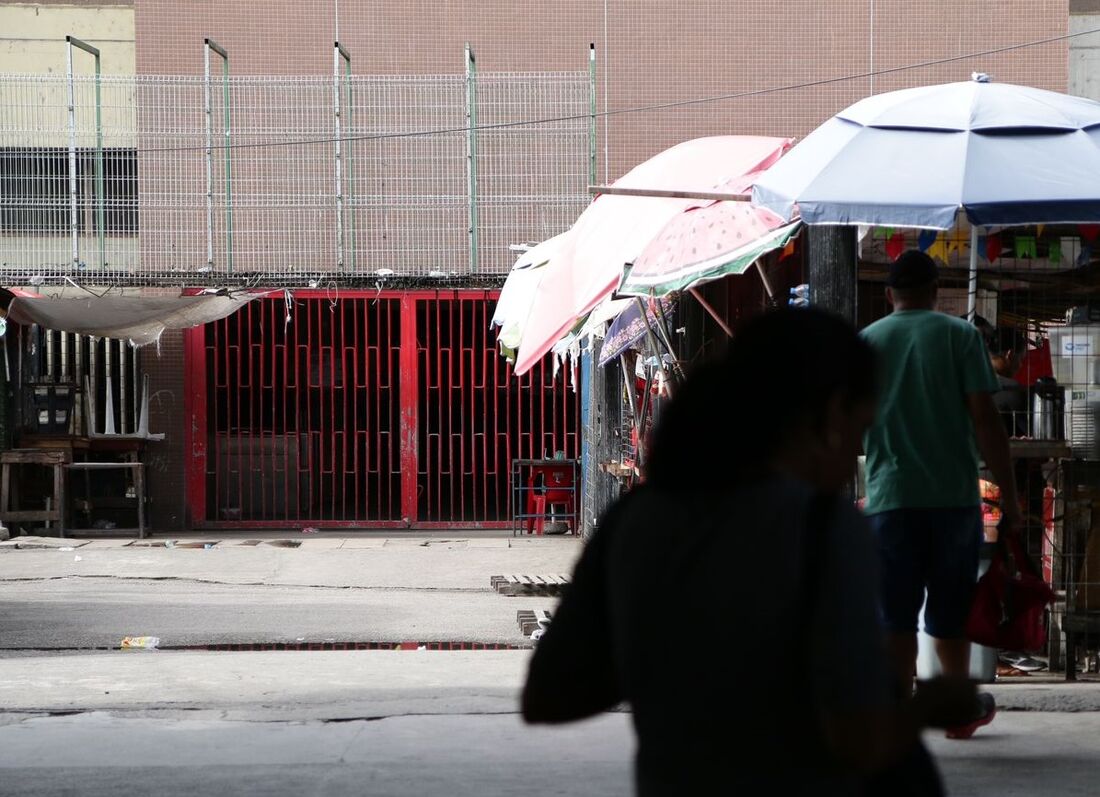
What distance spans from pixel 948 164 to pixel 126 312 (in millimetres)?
12151

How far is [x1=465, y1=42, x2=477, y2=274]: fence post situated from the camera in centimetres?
1850

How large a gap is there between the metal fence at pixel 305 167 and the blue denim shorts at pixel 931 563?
13.2 metres

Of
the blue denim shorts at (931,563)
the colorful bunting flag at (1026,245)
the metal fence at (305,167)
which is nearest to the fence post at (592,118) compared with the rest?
the metal fence at (305,167)

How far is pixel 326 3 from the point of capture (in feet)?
63.7

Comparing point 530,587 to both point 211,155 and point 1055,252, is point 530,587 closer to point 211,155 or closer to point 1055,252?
point 1055,252

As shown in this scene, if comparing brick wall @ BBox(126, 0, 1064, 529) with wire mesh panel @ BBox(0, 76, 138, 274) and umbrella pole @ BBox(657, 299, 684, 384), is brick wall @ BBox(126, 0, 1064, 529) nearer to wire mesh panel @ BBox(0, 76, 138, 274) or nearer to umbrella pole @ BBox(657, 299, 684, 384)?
wire mesh panel @ BBox(0, 76, 138, 274)

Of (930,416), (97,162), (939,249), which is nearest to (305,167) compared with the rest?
(97,162)

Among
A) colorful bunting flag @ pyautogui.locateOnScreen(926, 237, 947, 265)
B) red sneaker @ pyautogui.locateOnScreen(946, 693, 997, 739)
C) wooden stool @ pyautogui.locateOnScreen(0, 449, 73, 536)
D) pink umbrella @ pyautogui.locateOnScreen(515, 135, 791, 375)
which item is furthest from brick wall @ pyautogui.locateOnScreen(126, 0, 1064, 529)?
red sneaker @ pyautogui.locateOnScreen(946, 693, 997, 739)

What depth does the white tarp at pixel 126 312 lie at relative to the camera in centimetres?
1672

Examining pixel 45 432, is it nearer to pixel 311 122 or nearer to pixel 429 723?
pixel 311 122

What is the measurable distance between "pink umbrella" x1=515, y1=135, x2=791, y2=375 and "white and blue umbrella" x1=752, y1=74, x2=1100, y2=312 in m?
1.39

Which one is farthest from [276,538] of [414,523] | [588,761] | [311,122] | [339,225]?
[588,761]

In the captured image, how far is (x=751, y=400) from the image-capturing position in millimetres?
2213

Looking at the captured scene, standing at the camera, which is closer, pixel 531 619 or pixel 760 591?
pixel 760 591
